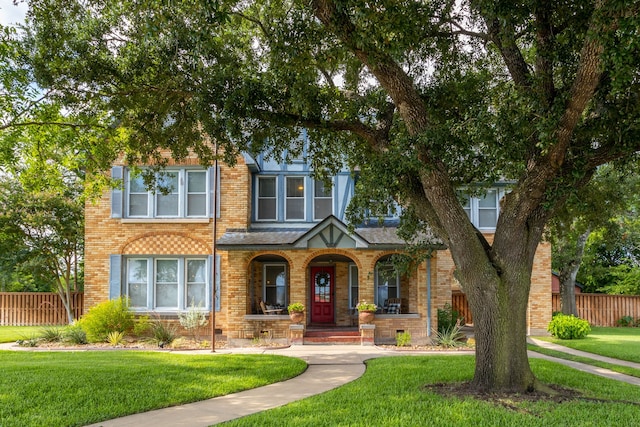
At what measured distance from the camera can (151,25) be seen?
7.55 m

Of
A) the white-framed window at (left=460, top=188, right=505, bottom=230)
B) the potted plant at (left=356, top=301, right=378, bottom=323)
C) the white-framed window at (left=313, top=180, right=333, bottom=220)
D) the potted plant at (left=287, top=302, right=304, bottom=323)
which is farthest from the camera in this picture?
the white-framed window at (left=460, top=188, right=505, bottom=230)

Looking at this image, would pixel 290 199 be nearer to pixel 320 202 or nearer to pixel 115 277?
pixel 320 202

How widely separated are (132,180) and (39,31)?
30.9ft

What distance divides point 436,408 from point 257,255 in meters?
11.1

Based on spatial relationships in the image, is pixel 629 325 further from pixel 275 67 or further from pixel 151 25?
pixel 151 25

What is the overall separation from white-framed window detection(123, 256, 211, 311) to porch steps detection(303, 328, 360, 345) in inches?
165

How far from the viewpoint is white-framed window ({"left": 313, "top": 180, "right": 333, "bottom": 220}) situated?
767 inches

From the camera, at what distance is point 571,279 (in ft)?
81.3

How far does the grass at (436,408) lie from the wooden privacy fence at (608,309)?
1782 cm

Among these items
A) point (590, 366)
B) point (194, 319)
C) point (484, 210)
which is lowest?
point (590, 366)

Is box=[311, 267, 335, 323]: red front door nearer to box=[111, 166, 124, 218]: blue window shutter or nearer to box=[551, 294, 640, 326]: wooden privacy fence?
box=[111, 166, 124, 218]: blue window shutter

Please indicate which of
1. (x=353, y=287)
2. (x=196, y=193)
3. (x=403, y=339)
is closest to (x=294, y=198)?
(x=196, y=193)

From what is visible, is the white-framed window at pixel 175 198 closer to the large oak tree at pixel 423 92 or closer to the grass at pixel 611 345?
the large oak tree at pixel 423 92

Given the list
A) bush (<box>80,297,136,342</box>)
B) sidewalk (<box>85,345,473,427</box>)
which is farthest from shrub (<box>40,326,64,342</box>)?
sidewalk (<box>85,345,473,427</box>)
